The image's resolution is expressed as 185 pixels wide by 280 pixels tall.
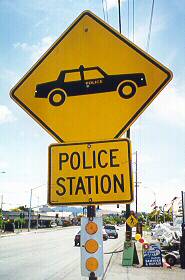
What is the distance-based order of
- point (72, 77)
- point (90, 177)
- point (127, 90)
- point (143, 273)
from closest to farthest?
point (90, 177)
point (127, 90)
point (72, 77)
point (143, 273)

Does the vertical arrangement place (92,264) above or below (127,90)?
below

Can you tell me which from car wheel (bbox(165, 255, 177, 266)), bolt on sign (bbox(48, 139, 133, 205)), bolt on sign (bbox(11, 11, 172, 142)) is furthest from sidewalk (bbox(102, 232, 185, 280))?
bolt on sign (bbox(11, 11, 172, 142))

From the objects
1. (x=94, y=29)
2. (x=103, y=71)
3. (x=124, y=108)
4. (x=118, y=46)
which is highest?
(x=94, y=29)

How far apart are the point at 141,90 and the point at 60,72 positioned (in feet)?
2.30

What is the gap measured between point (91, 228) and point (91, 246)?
0.12 metres

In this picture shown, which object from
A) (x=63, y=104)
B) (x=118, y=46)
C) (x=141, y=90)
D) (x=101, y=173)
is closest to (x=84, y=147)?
(x=101, y=173)

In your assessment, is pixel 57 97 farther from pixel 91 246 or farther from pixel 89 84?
pixel 91 246

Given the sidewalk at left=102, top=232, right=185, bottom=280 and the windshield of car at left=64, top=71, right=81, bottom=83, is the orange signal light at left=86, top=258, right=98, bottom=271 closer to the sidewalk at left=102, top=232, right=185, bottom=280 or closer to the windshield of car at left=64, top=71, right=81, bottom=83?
the windshield of car at left=64, top=71, right=81, bottom=83

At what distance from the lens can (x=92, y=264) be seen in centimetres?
214

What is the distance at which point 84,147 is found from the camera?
7.71 feet

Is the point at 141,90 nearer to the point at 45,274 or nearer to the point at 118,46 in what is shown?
the point at 118,46

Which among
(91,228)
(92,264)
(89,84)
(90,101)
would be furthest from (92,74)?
(92,264)

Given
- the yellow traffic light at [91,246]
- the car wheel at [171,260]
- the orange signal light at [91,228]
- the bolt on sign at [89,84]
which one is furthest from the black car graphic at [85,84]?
the car wheel at [171,260]

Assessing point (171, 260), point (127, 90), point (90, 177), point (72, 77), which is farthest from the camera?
point (171, 260)
